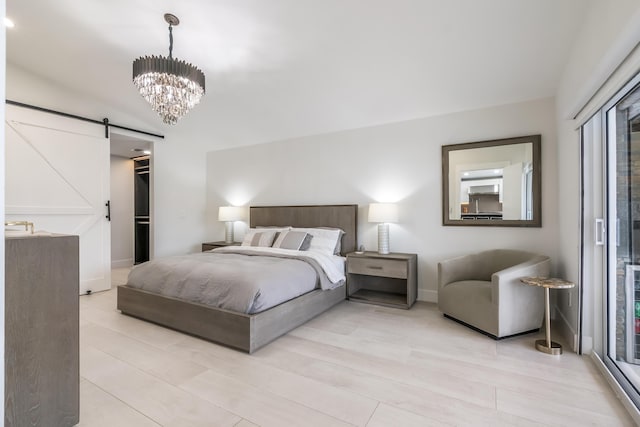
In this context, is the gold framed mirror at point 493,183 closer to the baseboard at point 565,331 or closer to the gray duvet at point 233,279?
the baseboard at point 565,331

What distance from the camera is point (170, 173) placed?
5.18 metres

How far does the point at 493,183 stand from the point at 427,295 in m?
1.53

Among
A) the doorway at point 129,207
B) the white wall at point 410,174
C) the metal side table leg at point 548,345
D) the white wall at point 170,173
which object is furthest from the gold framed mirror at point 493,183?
the doorway at point 129,207

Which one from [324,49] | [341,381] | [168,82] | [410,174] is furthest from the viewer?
[410,174]

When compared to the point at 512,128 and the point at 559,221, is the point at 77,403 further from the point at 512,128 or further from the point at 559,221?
the point at 512,128

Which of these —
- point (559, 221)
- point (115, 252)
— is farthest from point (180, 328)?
point (115, 252)

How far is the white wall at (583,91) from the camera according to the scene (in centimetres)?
151

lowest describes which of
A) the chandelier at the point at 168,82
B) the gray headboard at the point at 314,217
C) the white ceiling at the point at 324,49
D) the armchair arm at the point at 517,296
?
the armchair arm at the point at 517,296

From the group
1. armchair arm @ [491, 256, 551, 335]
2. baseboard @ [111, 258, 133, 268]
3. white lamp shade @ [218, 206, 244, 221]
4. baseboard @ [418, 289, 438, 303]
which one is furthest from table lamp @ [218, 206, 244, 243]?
armchair arm @ [491, 256, 551, 335]

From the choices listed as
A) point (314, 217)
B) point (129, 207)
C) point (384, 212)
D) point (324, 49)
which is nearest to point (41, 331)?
point (324, 49)

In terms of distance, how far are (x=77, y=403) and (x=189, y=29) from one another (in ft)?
9.51

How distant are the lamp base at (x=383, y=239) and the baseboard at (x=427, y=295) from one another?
2.17 feet

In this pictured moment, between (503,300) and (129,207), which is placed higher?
(129,207)

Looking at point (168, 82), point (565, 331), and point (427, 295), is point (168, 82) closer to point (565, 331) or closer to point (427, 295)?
point (427, 295)
